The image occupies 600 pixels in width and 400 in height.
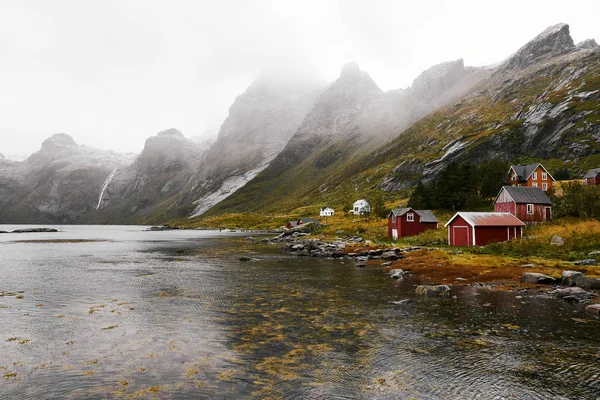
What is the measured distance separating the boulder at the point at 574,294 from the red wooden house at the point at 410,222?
49.9m

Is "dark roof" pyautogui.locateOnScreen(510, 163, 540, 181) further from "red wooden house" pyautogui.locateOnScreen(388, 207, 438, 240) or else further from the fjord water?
the fjord water

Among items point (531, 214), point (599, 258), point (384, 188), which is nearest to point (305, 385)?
point (599, 258)

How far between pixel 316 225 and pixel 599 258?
93.3 metres

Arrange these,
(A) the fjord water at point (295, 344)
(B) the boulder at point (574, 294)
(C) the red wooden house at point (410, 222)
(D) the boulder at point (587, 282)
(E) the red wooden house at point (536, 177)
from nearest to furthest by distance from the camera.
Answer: (A) the fjord water at point (295, 344), (B) the boulder at point (574, 294), (D) the boulder at point (587, 282), (C) the red wooden house at point (410, 222), (E) the red wooden house at point (536, 177)

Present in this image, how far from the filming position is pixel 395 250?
59469 millimetres

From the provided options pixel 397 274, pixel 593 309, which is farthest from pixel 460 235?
pixel 593 309

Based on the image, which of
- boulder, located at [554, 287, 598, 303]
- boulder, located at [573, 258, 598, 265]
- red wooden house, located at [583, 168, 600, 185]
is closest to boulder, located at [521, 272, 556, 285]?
boulder, located at [554, 287, 598, 303]

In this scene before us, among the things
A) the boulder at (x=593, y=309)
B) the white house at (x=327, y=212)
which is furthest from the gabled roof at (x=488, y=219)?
the white house at (x=327, y=212)

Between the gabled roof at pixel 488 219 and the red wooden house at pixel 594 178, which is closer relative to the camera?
the gabled roof at pixel 488 219

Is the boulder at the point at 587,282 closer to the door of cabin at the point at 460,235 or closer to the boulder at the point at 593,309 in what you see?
the boulder at the point at 593,309

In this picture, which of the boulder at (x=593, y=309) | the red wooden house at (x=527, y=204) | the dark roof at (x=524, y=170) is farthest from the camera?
the dark roof at (x=524, y=170)

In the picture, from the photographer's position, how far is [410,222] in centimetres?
8044

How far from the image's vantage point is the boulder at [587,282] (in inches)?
1197

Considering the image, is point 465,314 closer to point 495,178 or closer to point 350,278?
point 350,278
